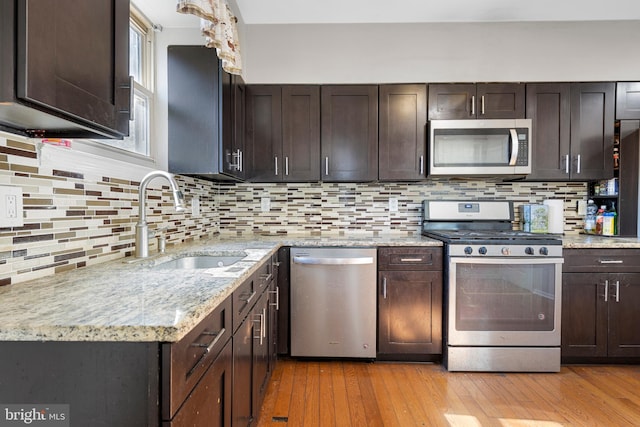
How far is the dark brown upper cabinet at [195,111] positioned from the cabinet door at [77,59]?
2.91 ft

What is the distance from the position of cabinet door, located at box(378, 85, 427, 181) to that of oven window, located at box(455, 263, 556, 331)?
842 millimetres

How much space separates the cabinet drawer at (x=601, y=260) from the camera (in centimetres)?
218

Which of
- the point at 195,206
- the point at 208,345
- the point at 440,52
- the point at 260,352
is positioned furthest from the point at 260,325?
the point at 440,52

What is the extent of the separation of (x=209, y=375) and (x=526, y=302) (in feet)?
7.06

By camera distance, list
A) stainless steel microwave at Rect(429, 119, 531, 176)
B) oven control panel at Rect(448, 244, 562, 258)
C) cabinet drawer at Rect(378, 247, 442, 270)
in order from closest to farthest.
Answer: oven control panel at Rect(448, 244, 562, 258), cabinet drawer at Rect(378, 247, 442, 270), stainless steel microwave at Rect(429, 119, 531, 176)

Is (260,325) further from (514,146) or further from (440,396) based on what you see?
(514,146)

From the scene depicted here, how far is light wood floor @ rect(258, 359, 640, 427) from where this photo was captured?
1.68 metres

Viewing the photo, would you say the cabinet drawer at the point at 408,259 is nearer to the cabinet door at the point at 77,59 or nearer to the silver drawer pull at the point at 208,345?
the silver drawer pull at the point at 208,345

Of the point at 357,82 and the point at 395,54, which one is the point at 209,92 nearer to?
the point at 357,82

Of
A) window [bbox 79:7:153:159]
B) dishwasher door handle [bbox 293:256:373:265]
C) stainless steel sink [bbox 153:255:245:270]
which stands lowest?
dishwasher door handle [bbox 293:256:373:265]

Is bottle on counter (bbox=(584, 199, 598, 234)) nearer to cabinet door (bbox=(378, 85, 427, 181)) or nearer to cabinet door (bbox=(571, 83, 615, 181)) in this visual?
cabinet door (bbox=(571, 83, 615, 181))

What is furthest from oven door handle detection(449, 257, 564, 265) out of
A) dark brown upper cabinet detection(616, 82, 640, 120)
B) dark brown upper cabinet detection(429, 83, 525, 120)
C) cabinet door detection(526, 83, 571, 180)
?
dark brown upper cabinet detection(616, 82, 640, 120)

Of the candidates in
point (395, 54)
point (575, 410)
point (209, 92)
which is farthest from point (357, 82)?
point (575, 410)

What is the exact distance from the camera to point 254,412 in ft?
4.85
